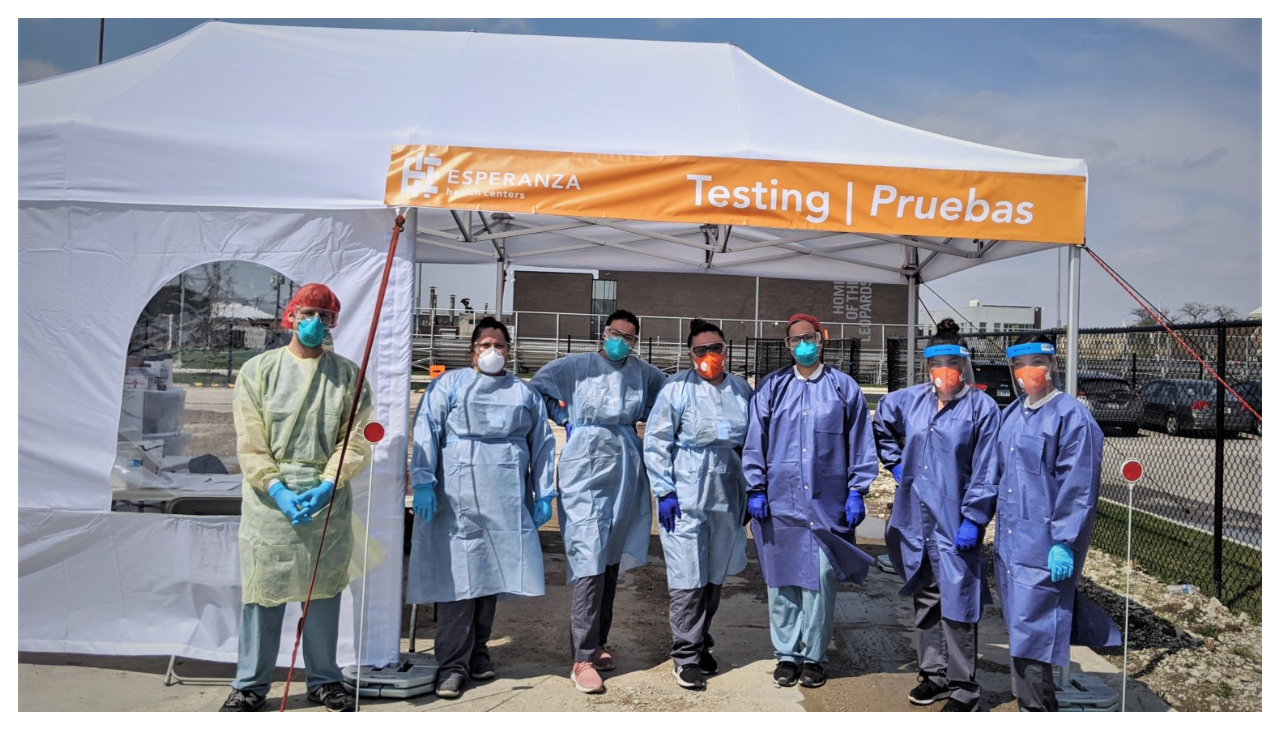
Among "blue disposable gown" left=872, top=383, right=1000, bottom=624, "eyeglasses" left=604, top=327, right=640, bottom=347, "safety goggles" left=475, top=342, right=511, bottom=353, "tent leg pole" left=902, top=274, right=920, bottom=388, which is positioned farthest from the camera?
"tent leg pole" left=902, top=274, right=920, bottom=388

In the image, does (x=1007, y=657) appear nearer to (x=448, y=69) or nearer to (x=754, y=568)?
(x=754, y=568)

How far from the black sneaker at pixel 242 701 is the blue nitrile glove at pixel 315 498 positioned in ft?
2.75

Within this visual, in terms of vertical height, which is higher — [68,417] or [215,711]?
[68,417]

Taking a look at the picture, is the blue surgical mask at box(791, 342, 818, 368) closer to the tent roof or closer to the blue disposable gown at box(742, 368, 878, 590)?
the blue disposable gown at box(742, 368, 878, 590)

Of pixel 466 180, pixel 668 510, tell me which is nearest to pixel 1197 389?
pixel 668 510

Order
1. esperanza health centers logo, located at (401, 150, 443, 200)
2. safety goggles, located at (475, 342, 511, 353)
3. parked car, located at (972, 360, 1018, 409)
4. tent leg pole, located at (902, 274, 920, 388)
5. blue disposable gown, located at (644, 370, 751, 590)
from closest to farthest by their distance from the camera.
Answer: esperanza health centers logo, located at (401, 150, 443, 200)
safety goggles, located at (475, 342, 511, 353)
blue disposable gown, located at (644, 370, 751, 590)
tent leg pole, located at (902, 274, 920, 388)
parked car, located at (972, 360, 1018, 409)

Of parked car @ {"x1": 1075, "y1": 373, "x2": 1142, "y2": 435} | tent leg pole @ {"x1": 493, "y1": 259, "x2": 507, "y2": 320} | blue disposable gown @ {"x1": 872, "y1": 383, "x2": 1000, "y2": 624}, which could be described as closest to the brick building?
parked car @ {"x1": 1075, "y1": 373, "x2": 1142, "y2": 435}

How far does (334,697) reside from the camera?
3.62m

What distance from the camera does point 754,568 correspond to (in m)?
6.24

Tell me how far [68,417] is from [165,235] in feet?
3.11

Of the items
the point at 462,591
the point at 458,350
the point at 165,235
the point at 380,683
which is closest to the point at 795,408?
the point at 462,591

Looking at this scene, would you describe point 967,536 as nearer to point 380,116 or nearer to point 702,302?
point 380,116

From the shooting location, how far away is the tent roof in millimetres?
3811

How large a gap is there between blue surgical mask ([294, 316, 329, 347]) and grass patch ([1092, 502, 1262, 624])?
5.38 m
